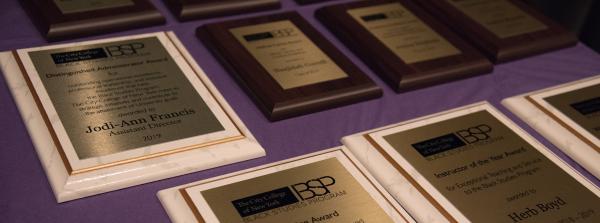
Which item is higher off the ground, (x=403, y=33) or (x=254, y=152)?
(x=403, y=33)

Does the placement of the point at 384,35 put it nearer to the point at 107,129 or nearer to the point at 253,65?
the point at 253,65

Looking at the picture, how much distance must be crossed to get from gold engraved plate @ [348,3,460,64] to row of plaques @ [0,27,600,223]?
0.14m

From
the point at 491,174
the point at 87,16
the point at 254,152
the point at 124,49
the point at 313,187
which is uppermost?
the point at 87,16

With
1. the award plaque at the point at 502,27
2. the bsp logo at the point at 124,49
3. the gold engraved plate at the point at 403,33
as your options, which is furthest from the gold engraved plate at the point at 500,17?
the bsp logo at the point at 124,49

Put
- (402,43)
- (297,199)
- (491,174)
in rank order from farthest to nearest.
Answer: (402,43)
(491,174)
(297,199)

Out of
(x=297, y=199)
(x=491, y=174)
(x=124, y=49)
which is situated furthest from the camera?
(x=124, y=49)

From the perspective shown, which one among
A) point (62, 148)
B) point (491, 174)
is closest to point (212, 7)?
point (62, 148)

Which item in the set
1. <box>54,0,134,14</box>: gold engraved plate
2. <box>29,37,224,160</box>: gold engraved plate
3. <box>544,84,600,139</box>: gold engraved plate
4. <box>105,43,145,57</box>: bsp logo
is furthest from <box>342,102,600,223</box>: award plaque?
<box>54,0,134,14</box>: gold engraved plate

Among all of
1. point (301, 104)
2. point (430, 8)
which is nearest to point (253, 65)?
point (301, 104)

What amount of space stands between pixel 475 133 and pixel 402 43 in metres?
0.26

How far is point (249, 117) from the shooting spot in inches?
39.9

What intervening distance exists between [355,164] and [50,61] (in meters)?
0.48

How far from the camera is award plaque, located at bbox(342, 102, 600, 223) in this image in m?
0.87

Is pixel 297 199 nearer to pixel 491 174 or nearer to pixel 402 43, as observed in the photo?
pixel 491 174
